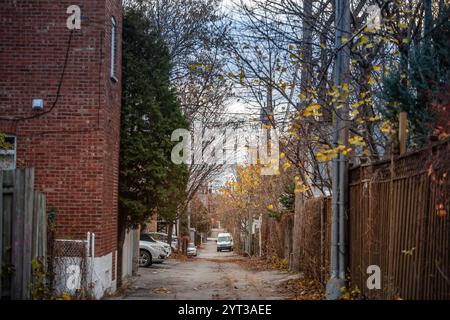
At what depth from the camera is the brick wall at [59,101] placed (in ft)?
42.8

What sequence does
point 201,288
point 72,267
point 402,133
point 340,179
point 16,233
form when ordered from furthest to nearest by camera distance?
point 201,288, point 72,267, point 340,179, point 16,233, point 402,133

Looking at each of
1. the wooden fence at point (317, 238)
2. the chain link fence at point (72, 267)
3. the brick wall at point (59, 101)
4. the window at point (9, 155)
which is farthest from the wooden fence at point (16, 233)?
the wooden fence at point (317, 238)

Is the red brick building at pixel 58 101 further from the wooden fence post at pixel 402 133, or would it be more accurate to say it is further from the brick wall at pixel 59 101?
the wooden fence post at pixel 402 133

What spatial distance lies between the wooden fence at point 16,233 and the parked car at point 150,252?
17273 millimetres

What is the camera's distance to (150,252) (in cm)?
2675

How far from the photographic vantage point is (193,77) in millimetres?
25766

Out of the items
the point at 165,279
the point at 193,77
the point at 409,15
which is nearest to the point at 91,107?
the point at 409,15

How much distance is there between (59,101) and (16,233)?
450cm

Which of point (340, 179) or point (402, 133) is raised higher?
point (402, 133)

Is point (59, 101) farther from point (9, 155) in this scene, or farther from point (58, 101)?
point (9, 155)

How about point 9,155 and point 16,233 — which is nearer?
point 16,233

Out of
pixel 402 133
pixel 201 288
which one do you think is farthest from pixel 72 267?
pixel 402 133
